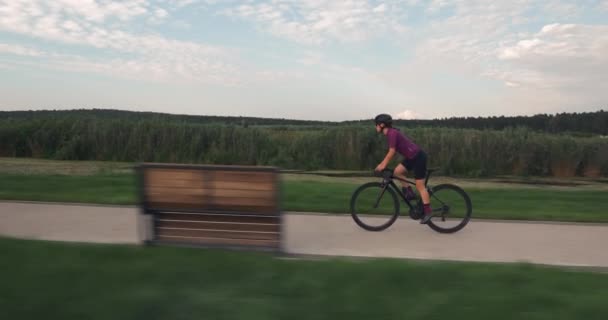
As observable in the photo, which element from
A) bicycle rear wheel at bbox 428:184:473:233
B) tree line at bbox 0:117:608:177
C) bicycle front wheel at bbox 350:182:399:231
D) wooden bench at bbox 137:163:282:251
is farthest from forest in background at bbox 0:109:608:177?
wooden bench at bbox 137:163:282:251

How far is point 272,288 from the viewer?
14.9 feet

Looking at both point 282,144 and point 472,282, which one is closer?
point 472,282

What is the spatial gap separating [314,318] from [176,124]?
1986 cm

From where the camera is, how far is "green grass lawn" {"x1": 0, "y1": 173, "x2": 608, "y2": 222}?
29.3 ft

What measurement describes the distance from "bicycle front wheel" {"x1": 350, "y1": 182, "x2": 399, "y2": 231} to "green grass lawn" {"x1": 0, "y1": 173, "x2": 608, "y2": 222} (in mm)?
1229

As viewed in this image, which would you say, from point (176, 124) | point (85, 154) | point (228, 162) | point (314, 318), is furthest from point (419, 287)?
point (85, 154)

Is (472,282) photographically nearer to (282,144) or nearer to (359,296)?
(359,296)

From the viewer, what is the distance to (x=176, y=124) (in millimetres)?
22766

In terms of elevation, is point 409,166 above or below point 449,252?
above

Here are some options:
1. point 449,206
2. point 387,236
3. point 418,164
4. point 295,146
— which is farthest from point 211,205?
point 295,146

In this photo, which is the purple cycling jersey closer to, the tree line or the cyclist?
the cyclist

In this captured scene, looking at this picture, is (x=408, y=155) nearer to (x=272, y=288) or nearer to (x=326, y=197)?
(x=326, y=197)

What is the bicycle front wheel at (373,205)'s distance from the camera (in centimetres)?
736

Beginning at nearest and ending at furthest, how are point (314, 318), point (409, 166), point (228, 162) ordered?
point (314, 318), point (409, 166), point (228, 162)
